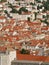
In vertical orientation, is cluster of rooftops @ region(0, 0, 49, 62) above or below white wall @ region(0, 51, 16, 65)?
above

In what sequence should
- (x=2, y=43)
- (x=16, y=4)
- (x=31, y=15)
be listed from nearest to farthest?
(x=2, y=43) → (x=31, y=15) → (x=16, y=4)

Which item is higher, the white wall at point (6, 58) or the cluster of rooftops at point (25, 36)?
the cluster of rooftops at point (25, 36)

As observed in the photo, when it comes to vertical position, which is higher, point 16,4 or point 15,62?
point 16,4

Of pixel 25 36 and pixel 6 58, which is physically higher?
pixel 25 36

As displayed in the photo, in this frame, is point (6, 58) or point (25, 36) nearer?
point (6, 58)

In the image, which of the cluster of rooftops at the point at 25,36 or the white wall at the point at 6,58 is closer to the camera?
the white wall at the point at 6,58

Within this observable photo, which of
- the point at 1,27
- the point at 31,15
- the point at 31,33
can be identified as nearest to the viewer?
the point at 31,33

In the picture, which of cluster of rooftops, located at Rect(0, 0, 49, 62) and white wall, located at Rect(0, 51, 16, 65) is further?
cluster of rooftops, located at Rect(0, 0, 49, 62)

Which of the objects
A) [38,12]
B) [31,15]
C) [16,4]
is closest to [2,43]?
[31,15]

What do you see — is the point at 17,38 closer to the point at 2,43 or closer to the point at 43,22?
the point at 2,43

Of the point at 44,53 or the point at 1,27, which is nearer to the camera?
the point at 44,53
